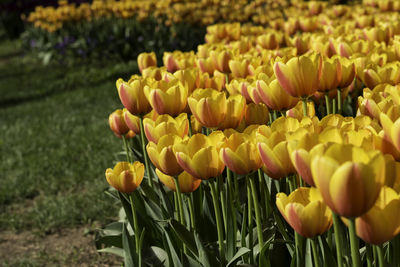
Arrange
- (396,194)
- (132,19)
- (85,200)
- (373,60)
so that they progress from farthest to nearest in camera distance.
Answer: (132,19) → (85,200) → (373,60) → (396,194)

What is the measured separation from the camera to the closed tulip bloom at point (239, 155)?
4.51ft

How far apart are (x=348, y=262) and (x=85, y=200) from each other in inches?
116

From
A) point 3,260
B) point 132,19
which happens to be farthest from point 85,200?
point 132,19

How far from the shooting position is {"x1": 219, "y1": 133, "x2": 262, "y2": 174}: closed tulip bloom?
4.51 feet

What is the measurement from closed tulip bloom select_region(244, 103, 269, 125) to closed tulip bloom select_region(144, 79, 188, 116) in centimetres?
24

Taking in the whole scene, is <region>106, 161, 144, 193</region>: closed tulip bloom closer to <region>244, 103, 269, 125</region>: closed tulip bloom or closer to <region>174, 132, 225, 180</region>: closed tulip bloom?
<region>174, 132, 225, 180</region>: closed tulip bloom

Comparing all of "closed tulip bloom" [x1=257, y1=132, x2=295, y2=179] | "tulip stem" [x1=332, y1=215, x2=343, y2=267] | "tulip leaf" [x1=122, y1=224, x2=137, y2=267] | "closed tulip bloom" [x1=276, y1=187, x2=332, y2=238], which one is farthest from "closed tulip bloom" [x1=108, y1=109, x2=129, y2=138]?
"tulip stem" [x1=332, y1=215, x2=343, y2=267]

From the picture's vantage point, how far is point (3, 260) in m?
3.39

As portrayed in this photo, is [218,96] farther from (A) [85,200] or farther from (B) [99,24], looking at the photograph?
(B) [99,24]

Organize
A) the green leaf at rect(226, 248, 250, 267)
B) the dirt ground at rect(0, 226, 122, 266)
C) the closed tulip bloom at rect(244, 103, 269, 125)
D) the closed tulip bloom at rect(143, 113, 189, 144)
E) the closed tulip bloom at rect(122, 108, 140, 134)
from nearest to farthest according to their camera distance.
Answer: the green leaf at rect(226, 248, 250, 267), the closed tulip bloom at rect(143, 113, 189, 144), the closed tulip bloom at rect(244, 103, 269, 125), the closed tulip bloom at rect(122, 108, 140, 134), the dirt ground at rect(0, 226, 122, 266)

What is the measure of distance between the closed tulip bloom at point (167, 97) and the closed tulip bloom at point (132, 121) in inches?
10.0

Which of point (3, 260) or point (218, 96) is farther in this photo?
point (3, 260)

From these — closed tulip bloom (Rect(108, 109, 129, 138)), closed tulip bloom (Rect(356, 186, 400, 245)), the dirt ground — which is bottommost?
the dirt ground

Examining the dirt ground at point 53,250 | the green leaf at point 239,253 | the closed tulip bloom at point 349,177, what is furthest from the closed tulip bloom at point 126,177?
the dirt ground at point 53,250
